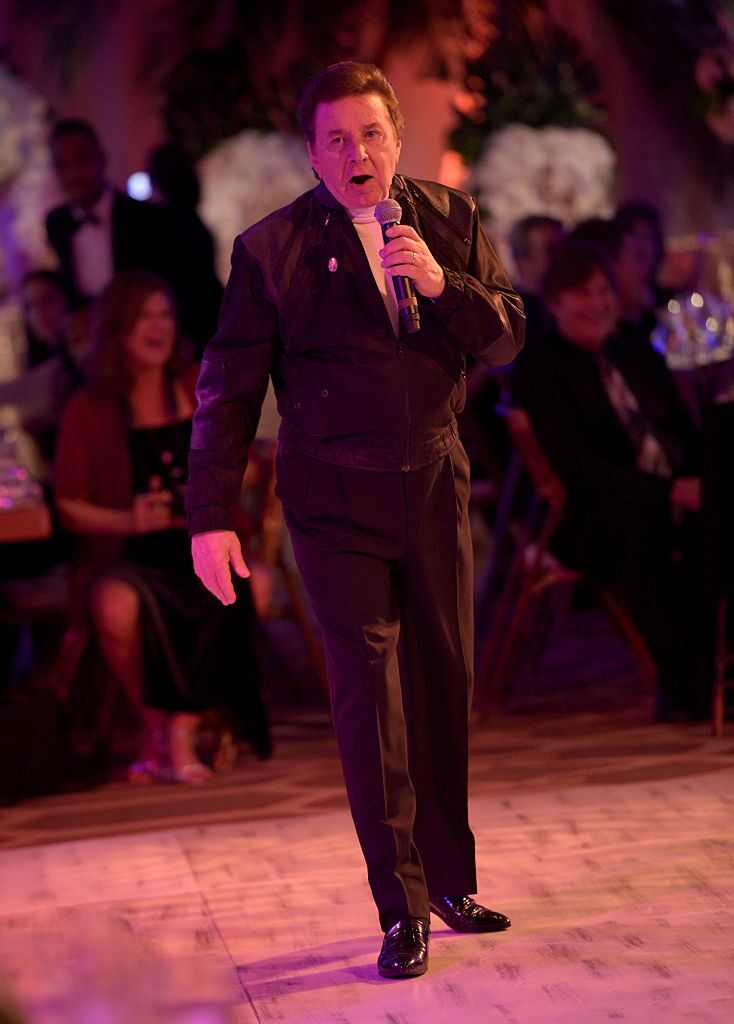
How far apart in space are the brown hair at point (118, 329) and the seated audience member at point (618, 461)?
1.14 metres

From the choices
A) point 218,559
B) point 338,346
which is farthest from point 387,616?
point 338,346

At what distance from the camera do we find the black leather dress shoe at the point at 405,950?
8.10 feet

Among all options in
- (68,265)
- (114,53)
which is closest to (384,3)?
(114,53)

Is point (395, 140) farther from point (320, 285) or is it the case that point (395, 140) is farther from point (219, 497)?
point (219, 497)

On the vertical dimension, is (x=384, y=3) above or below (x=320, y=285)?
above

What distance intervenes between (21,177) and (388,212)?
20.8 feet

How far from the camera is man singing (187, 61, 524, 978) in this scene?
245 centimetres

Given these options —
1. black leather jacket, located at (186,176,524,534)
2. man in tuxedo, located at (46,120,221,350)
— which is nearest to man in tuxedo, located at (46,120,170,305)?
man in tuxedo, located at (46,120,221,350)

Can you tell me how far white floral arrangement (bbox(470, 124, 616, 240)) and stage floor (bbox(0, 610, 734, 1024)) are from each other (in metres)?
3.61

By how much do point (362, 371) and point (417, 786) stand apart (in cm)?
73

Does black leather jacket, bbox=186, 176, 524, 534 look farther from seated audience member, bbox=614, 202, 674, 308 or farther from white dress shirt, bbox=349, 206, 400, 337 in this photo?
seated audience member, bbox=614, 202, 674, 308

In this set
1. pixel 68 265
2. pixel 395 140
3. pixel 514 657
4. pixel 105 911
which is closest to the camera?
pixel 395 140

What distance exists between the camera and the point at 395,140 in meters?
2.43

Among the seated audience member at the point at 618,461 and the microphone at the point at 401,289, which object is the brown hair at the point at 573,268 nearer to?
the seated audience member at the point at 618,461
